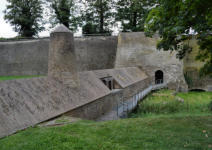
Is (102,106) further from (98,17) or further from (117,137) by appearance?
(98,17)

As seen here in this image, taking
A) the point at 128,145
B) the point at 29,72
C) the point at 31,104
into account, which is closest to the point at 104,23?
the point at 29,72

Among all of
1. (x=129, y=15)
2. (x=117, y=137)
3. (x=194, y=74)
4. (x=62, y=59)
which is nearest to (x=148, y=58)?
(x=194, y=74)

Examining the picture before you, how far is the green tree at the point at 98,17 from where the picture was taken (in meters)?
33.4

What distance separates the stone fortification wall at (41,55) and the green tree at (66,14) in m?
6.47

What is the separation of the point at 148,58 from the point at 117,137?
21805 mm

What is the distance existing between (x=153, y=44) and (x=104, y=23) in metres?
12.1

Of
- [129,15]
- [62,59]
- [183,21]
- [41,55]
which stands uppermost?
[129,15]

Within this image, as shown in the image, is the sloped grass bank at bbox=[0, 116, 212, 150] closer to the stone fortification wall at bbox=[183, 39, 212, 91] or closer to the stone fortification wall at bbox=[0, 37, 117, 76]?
the stone fortification wall at bbox=[0, 37, 117, 76]

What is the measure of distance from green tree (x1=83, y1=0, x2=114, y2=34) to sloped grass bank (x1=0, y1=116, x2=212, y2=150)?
28.9 m

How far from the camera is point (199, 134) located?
5547 mm

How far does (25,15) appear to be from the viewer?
110 ft

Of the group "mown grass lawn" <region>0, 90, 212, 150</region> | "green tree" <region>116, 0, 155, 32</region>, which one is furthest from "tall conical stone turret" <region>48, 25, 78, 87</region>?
"green tree" <region>116, 0, 155, 32</region>

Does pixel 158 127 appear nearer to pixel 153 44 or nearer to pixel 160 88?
pixel 160 88

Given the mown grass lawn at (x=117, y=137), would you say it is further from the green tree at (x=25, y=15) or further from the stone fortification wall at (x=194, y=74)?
the green tree at (x=25, y=15)
